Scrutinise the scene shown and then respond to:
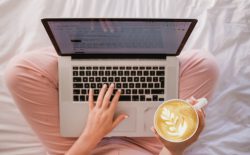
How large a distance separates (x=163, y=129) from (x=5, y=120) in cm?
57

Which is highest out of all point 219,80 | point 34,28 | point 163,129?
point 34,28

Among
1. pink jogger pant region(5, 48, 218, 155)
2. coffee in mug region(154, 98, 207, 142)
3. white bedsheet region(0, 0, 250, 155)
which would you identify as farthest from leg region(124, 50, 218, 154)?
coffee in mug region(154, 98, 207, 142)

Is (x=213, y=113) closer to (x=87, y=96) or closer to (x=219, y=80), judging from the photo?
(x=219, y=80)

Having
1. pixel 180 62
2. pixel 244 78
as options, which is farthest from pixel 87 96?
pixel 244 78

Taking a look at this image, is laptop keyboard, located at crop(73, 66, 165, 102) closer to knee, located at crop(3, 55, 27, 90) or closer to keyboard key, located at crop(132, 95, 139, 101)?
keyboard key, located at crop(132, 95, 139, 101)

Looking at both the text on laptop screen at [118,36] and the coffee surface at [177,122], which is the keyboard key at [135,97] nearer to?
the text on laptop screen at [118,36]

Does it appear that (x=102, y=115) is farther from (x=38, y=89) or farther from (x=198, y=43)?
(x=198, y=43)

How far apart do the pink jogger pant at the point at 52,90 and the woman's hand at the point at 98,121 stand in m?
0.10

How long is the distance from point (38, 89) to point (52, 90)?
0.12 feet

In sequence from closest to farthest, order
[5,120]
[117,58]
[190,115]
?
1. [190,115]
2. [117,58]
3. [5,120]

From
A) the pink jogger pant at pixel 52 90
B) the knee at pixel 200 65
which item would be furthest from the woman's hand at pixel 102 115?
the knee at pixel 200 65

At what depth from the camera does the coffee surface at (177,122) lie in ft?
2.47

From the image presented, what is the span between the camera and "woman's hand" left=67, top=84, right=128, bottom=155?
95cm

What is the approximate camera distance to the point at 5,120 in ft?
3.69
